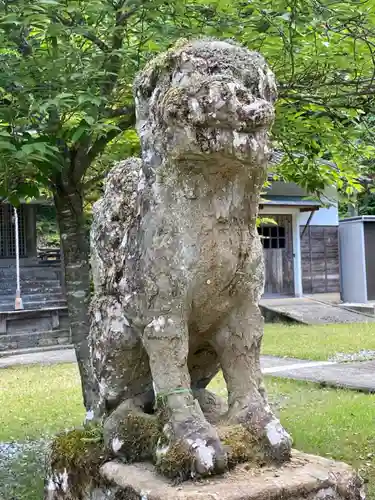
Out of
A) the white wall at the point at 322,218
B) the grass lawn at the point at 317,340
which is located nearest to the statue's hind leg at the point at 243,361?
the grass lawn at the point at 317,340

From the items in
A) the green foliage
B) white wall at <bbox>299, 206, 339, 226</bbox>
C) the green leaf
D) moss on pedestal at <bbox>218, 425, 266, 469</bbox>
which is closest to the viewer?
moss on pedestal at <bbox>218, 425, 266, 469</bbox>

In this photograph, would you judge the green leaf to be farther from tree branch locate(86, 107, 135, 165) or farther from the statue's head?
the statue's head

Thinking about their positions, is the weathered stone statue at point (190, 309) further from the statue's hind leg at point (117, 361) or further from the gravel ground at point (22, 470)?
the gravel ground at point (22, 470)

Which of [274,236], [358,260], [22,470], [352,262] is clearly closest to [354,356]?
[22,470]

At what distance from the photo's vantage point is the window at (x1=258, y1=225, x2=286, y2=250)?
17516mm

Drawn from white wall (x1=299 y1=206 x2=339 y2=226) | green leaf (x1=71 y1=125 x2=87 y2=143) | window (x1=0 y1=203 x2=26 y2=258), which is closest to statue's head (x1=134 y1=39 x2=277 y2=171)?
green leaf (x1=71 y1=125 x2=87 y2=143)

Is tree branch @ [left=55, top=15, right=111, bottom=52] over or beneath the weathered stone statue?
over

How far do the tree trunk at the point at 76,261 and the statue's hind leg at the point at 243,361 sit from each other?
6.63ft

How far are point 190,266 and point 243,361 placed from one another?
1.52ft

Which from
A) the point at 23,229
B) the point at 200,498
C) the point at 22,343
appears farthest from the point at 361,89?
the point at 23,229

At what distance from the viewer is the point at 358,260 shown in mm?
17484

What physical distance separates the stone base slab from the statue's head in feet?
3.60

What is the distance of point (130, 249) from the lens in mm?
2682

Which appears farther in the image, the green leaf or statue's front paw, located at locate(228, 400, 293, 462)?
the green leaf
